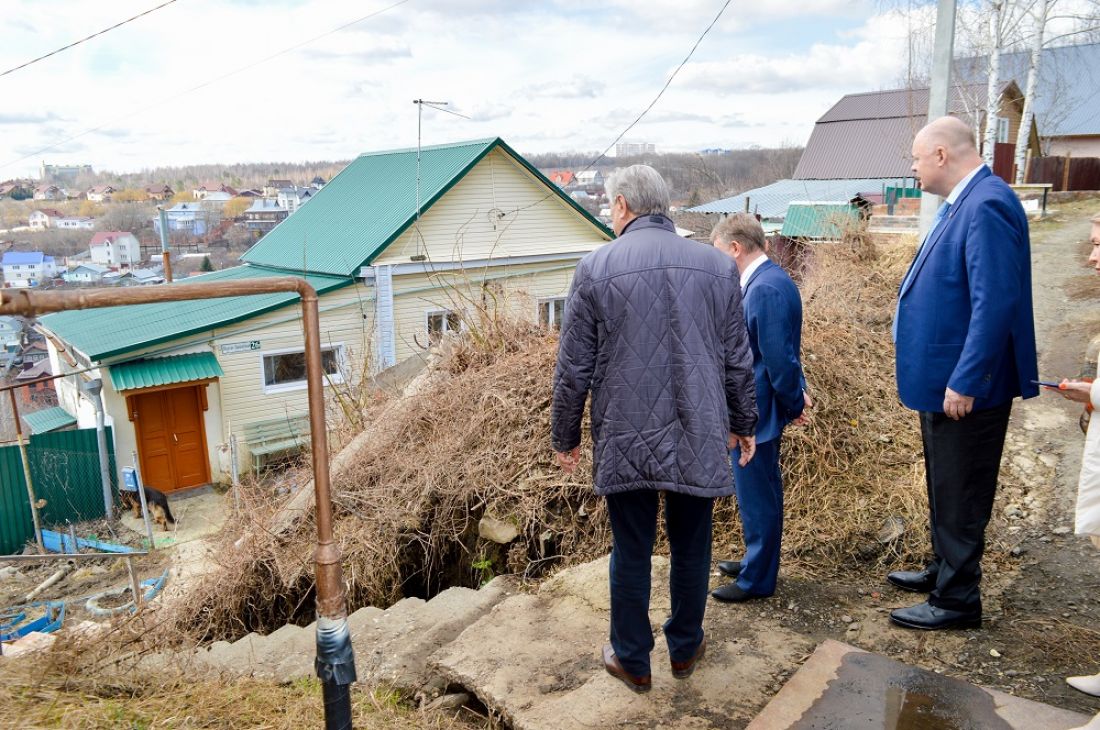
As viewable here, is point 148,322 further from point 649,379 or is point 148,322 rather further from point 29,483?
point 649,379

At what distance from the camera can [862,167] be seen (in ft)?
107

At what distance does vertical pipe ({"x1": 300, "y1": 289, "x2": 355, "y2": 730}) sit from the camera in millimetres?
2068

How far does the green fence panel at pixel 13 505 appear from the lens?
14.0m

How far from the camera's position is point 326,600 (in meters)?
2.10

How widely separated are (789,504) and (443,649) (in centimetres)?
210

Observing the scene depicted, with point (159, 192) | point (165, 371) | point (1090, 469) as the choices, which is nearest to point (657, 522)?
point (1090, 469)

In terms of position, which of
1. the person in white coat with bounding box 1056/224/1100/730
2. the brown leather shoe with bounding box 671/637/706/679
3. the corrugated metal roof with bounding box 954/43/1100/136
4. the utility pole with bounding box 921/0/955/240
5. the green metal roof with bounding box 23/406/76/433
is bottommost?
the green metal roof with bounding box 23/406/76/433

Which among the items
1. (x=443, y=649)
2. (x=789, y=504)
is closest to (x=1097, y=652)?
(x=789, y=504)

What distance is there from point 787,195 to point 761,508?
74.3 ft

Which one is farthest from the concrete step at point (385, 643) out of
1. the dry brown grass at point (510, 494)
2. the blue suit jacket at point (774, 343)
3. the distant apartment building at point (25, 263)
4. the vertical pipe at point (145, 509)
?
the distant apartment building at point (25, 263)

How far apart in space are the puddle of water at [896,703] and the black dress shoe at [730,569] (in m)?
0.92

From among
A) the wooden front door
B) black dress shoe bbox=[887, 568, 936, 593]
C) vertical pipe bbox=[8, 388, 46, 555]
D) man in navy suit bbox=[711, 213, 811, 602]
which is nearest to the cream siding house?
the wooden front door

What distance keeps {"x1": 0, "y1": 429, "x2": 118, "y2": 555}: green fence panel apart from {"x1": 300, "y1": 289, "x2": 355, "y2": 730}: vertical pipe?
565 inches

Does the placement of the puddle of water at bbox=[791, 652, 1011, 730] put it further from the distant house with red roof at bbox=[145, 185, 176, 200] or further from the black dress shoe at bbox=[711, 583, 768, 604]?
the distant house with red roof at bbox=[145, 185, 176, 200]
